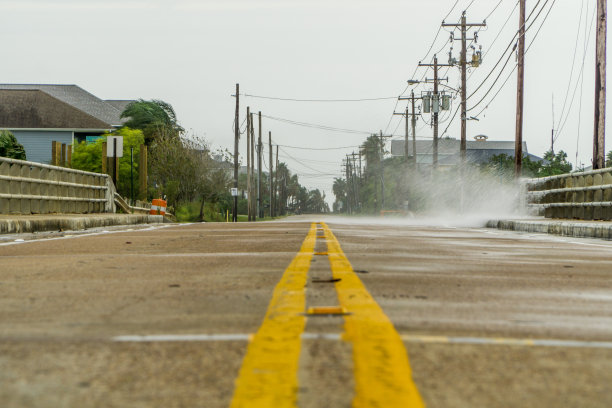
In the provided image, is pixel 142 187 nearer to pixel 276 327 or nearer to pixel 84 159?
pixel 84 159

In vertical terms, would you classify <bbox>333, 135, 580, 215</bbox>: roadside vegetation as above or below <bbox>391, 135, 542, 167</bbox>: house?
below

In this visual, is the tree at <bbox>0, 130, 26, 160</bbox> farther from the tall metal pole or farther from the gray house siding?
the tall metal pole

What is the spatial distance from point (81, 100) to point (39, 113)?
28.3 ft

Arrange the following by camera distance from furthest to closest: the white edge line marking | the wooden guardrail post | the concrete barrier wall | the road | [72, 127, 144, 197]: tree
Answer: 1. [72, 127, 144, 197]: tree
2. the wooden guardrail post
3. the concrete barrier wall
4. the white edge line marking
5. the road

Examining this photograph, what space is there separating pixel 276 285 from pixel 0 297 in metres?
1.69

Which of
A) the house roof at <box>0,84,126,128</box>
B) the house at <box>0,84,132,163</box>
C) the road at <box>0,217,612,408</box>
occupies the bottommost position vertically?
the road at <box>0,217,612,408</box>

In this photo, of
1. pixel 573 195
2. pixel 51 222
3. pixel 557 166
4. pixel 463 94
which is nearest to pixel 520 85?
pixel 573 195

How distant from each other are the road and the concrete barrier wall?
36.1ft

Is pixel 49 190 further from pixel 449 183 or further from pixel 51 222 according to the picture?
pixel 449 183

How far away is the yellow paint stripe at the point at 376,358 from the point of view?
7.66ft

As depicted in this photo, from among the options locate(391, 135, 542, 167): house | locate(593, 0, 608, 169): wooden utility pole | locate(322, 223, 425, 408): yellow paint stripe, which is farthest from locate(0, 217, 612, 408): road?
locate(391, 135, 542, 167): house

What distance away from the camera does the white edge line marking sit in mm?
3262

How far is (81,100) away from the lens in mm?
62656

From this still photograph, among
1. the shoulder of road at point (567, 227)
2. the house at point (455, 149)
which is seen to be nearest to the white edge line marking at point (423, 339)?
the shoulder of road at point (567, 227)
